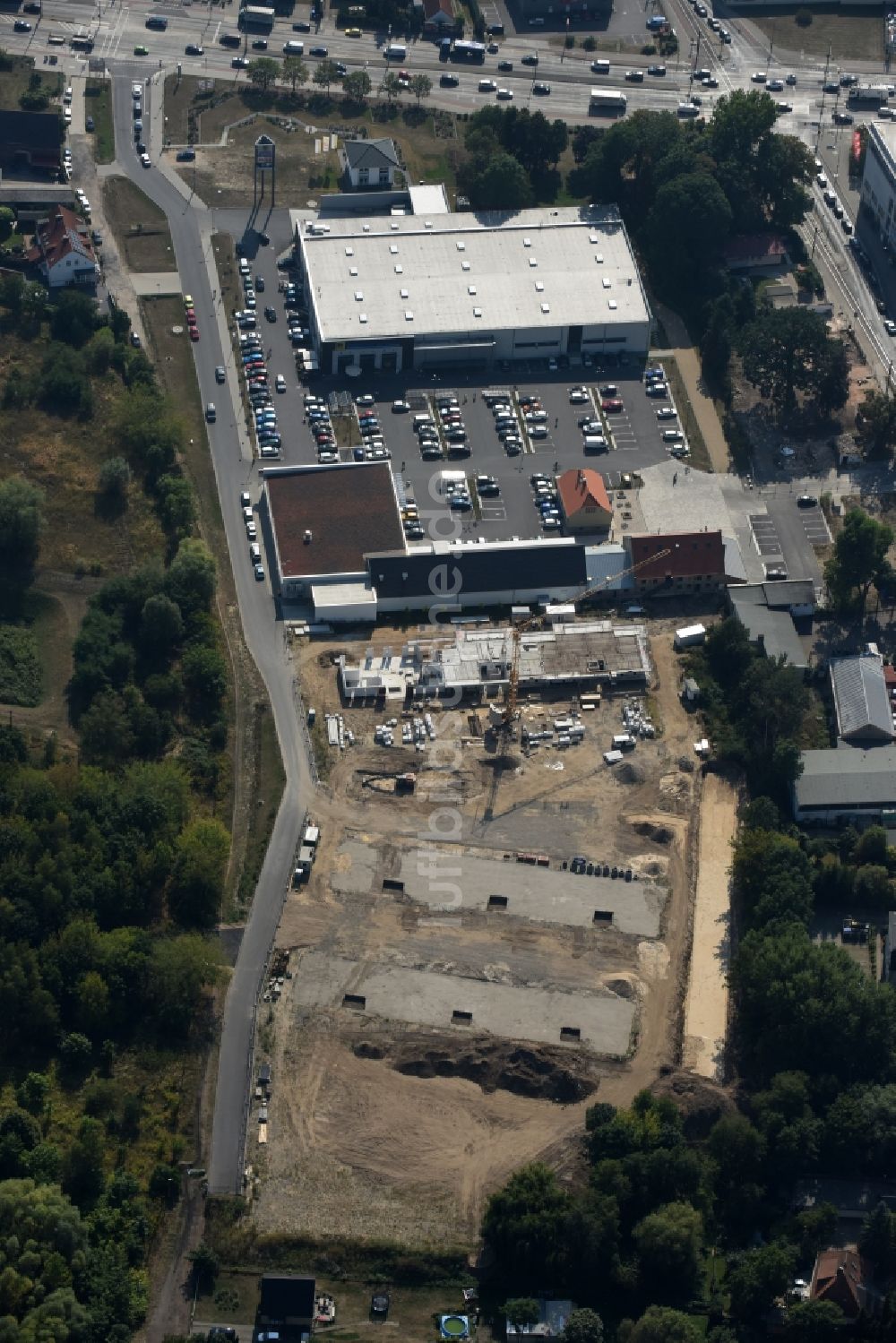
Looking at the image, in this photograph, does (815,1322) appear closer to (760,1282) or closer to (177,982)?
(760,1282)

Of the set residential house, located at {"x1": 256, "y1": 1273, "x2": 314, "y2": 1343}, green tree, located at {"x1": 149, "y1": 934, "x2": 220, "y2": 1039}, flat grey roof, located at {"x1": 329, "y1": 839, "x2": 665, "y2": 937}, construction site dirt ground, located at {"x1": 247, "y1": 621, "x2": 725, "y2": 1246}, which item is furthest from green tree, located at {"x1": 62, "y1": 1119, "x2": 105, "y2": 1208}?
flat grey roof, located at {"x1": 329, "y1": 839, "x2": 665, "y2": 937}

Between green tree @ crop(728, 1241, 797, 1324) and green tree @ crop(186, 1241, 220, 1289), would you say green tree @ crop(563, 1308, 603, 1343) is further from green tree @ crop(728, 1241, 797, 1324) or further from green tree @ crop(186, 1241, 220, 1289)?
green tree @ crop(186, 1241, 220, 1289)

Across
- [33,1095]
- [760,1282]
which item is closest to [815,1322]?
[760,1282]

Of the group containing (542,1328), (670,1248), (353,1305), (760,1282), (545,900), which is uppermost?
(545,900)

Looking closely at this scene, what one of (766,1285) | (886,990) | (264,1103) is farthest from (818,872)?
(264,1103)

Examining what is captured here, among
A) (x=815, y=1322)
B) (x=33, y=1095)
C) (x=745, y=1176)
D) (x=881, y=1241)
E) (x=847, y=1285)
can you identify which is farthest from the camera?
(x=33, y=1095)

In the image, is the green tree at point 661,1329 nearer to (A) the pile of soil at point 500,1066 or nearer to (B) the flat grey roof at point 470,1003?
(A) the pile of soil at point 500,1066

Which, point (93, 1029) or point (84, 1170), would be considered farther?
point (93, 1029)
